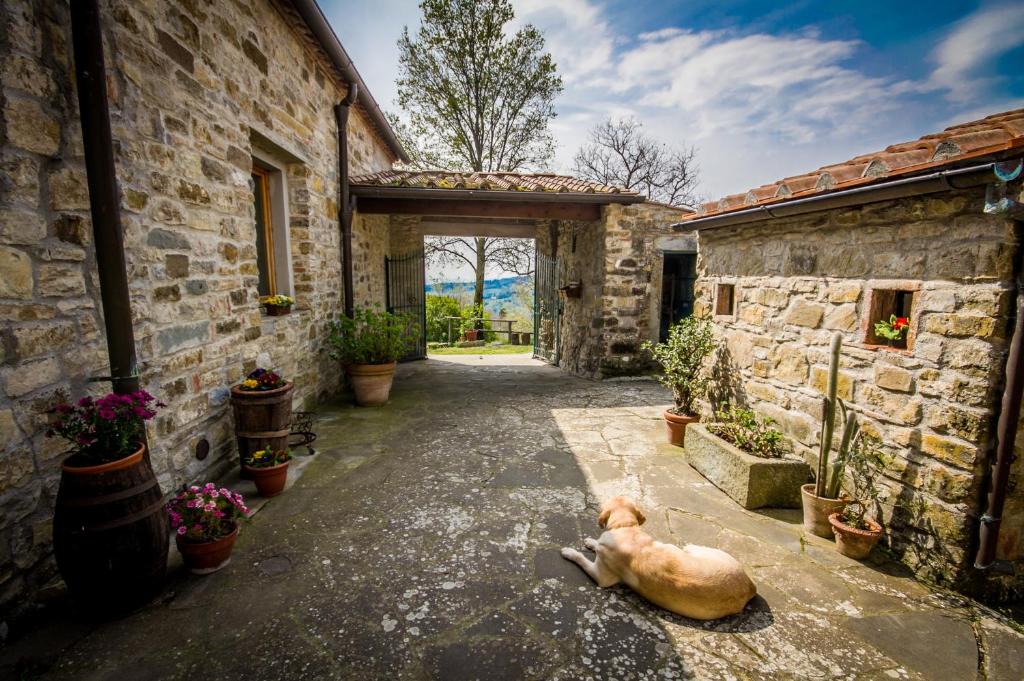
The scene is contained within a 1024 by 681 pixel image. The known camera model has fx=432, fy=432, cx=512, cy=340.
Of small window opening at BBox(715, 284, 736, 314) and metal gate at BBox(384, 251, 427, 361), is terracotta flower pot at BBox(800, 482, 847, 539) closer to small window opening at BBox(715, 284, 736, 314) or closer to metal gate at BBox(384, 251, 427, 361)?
small window opening at BBox(715, 284, 736, 314)

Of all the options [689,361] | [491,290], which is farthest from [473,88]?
[689,361]

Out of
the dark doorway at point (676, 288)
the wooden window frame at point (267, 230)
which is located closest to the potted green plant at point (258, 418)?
the wooden window frame at point (267, 230)

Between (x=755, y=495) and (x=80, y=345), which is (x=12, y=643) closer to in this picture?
(x=80, y=345)

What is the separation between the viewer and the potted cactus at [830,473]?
244 centimetres

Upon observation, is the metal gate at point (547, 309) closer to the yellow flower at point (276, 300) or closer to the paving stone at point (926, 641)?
the yellow flower at point (276, 300)

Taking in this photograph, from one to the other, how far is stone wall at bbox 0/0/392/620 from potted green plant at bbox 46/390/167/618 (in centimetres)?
18

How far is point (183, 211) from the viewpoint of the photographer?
268 cm

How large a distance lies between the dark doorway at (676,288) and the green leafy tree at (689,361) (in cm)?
319

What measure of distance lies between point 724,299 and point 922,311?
68.5 inches

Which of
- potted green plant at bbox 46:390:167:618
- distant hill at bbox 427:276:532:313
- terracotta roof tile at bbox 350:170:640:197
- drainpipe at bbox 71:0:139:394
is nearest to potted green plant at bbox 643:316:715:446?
terracotta roof tile at bbox 350:170:640:197

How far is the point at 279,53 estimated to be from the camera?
4.00 meters

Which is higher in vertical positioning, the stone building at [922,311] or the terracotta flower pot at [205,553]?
the stone building at [922,311]

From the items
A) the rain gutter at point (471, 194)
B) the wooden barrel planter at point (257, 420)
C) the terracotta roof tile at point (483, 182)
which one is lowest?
the wooden barrel planter at point (257, 420)

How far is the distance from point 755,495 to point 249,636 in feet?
9.30
